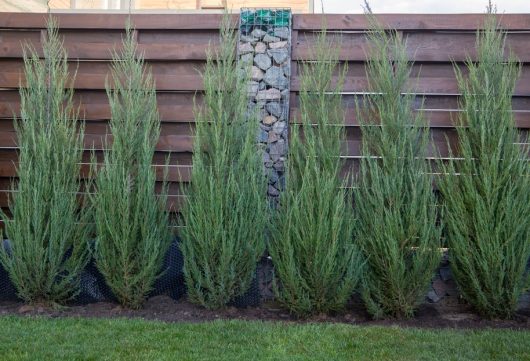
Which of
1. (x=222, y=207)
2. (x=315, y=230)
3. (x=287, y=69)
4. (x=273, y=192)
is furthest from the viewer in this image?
(x=287, y=69)

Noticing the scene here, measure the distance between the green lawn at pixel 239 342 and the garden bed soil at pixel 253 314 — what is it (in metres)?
0.29

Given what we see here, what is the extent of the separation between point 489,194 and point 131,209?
2.60 meters

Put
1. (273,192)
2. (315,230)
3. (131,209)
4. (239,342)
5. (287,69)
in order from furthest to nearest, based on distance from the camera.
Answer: (287,69)
(273,192)
(131,209)
(315,230)
(239,342)

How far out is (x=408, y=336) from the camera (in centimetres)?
404

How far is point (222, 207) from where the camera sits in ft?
15.5

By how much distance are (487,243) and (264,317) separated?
166 centimetres

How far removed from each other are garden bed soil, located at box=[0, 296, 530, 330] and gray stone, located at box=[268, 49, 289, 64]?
6.49 feet

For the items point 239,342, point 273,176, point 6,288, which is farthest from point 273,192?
point 6,288

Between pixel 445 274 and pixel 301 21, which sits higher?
pixel 301 21

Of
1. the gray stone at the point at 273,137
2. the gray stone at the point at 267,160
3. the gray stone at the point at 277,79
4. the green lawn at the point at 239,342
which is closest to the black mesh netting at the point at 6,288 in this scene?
the green lawn at the point at 239,342

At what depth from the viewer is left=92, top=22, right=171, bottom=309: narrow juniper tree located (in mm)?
4742

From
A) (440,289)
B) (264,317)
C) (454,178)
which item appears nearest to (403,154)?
(454,178)

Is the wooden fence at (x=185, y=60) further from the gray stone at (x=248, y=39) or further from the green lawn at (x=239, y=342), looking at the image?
the green lawn at (x=239, y=342)

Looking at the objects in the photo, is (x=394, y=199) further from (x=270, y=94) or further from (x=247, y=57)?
(x=247, y=57)
